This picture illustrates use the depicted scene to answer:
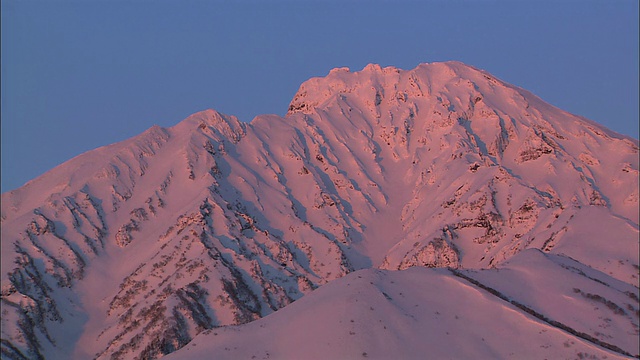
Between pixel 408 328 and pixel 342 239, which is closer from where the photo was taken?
pixel 408 328

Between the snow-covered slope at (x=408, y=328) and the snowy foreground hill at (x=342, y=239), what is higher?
the snowy foreground hill at (x=342, y=239)

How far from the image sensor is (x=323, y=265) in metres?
138

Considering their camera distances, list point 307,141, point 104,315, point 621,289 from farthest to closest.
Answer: point 307,141 < point 104,315 < point 621,289

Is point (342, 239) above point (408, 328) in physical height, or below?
above

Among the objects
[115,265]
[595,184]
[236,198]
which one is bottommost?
[595,184]

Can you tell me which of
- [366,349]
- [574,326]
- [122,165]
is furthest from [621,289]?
[122,165]

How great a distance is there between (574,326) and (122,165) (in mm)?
116364

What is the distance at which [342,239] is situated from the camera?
490 feet

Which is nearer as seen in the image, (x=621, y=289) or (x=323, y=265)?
(x=621, y=289)

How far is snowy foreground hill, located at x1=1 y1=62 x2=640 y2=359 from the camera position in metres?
53.6

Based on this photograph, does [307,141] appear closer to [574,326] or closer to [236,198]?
[236,198]

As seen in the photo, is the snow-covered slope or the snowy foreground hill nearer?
the snow-covered slope

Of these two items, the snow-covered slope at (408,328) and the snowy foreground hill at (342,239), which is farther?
the snowy foreground hill at (342,239)

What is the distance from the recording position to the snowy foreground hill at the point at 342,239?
176 ft
